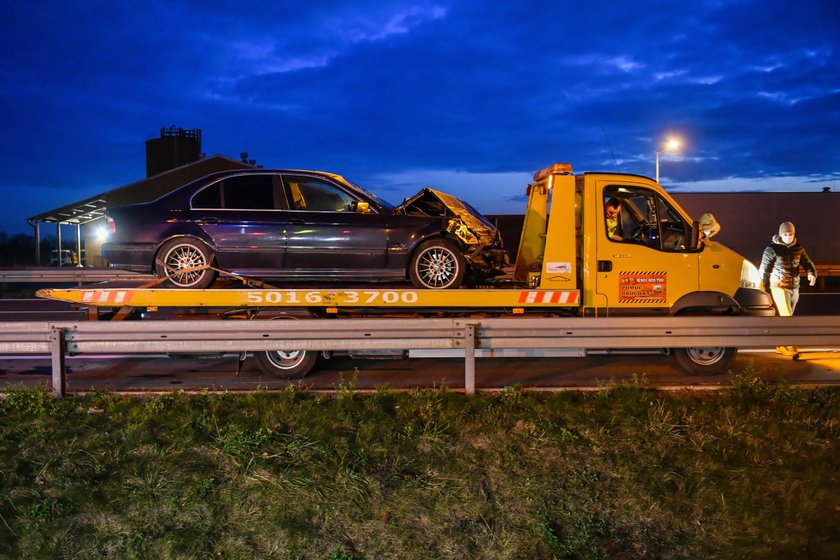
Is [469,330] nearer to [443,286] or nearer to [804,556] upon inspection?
[443,286]

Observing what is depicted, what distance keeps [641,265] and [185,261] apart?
17.1 ft

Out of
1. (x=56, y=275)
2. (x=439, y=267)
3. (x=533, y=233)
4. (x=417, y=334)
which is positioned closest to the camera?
(x=417, y=334)

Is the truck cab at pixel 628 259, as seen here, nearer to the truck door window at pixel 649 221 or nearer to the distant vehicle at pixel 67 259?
the truck door window at pixel 649 221

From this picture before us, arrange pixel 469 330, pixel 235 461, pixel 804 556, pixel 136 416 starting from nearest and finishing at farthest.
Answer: pixel 804 556, pixel 235 461, pixel 136 416, pixel 469 330

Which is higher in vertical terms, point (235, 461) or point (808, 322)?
point (808, 322)

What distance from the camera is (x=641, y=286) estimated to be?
7.44 metres

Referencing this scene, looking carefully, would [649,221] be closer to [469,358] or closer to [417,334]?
[469,358]

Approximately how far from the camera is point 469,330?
6.26 metres

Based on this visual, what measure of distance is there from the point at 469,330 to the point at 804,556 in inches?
125

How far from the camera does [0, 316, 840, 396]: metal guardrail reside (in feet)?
20.2

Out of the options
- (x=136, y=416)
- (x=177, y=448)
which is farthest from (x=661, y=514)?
(x=136, y=416)

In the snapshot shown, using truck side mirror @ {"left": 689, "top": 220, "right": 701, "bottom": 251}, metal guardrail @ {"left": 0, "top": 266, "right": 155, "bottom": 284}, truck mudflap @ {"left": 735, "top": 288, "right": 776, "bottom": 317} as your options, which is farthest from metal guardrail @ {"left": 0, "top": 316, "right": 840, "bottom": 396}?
metal guardrail @ {"left": 0, "top": 266, "right": 155, "bottom": 284}

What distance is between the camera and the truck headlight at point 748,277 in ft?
25.1

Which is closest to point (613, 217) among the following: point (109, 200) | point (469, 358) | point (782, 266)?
point (469, 358)
